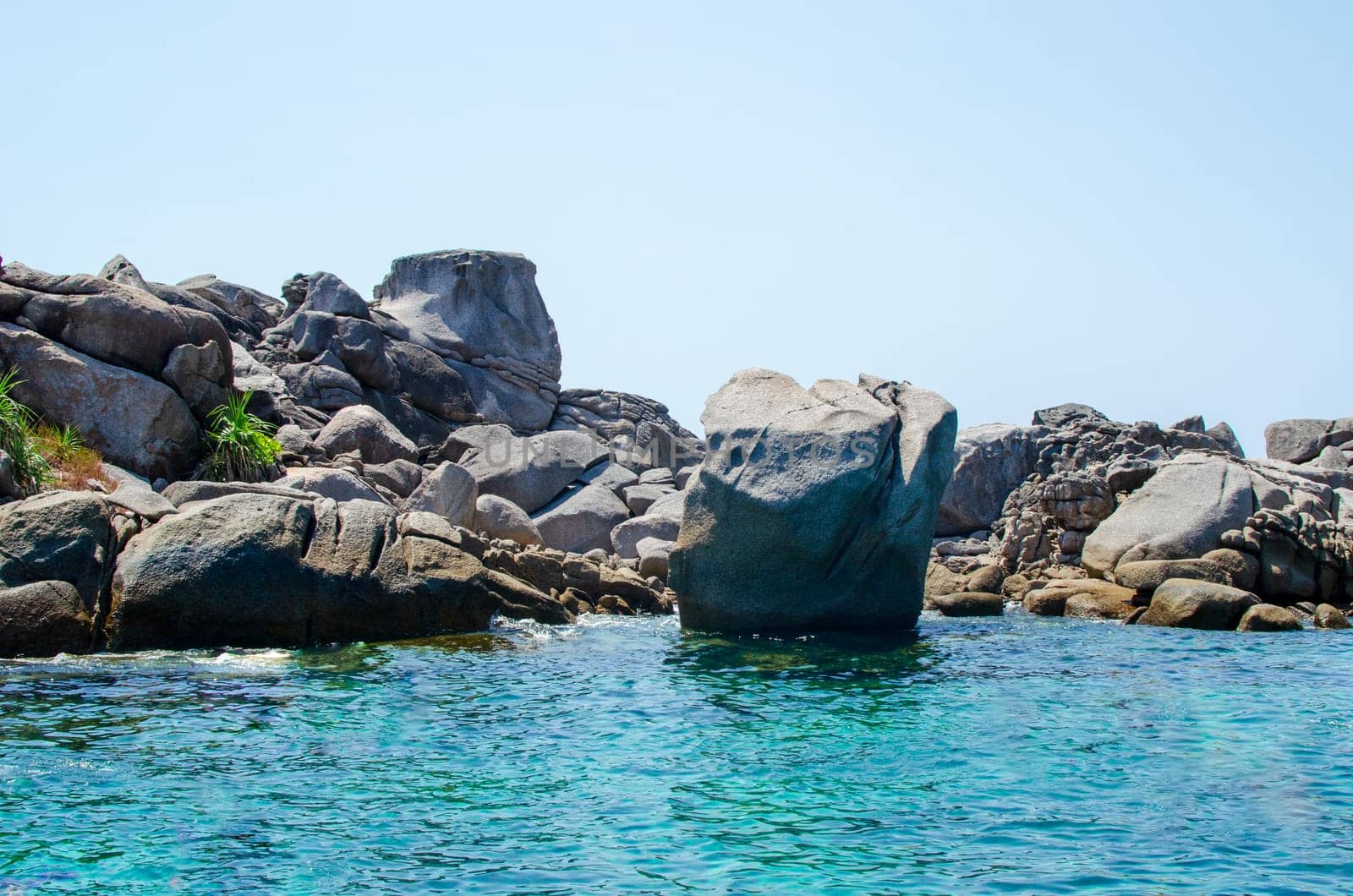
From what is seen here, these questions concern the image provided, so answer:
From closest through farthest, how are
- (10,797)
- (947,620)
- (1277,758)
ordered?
(10,797)
(1277,758)
(947,620)

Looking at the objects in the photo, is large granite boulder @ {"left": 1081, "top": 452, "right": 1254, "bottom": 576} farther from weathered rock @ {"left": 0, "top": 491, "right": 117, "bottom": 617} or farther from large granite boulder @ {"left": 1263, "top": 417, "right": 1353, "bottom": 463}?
large granite boulder @ {"left": 1263, "top": 417, "right": 1353, "bottom": 463}

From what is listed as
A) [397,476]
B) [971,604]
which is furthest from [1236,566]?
[397,476]

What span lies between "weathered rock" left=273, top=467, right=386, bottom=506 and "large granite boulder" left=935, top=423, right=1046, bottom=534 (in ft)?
47.9

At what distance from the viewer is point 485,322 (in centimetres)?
4297

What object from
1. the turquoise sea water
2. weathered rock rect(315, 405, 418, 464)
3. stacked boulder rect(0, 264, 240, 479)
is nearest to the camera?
the turquoise sea water

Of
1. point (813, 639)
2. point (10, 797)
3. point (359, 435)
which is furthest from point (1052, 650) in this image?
point (359, 435)

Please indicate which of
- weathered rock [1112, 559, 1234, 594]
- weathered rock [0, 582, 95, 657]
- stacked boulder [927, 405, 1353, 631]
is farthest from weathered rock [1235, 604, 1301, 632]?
weathered rock [0, 582, 95, 657]

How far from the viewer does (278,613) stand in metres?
16.3

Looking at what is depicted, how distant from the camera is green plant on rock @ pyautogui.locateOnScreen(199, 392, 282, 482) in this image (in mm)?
24391

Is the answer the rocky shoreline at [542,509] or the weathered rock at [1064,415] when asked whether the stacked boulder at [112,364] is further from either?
the weathered rock at [1064,415]

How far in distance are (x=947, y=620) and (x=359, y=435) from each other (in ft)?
55.1

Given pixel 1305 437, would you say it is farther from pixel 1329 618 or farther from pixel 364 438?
pixel 364 438

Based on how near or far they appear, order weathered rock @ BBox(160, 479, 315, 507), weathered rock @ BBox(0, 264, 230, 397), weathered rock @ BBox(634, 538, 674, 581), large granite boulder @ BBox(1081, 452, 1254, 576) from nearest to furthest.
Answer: weathered rock @ BBox(160, 479, 315, 507) → large granite boulder @ BBox(1081, 452, 1254, 576) → weathered rock @ BBox(0, 264, 230, 397) → weathered rock @ BBox(634, 538, 674, 581)

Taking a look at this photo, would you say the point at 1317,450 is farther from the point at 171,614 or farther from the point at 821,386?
the point at 171,614
